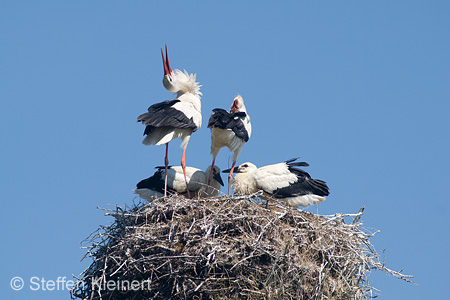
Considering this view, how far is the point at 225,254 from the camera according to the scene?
29.3 feet

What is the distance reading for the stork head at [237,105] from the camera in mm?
12342

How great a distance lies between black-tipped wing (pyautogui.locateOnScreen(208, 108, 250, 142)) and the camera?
11.5m

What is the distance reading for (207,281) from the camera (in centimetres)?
880

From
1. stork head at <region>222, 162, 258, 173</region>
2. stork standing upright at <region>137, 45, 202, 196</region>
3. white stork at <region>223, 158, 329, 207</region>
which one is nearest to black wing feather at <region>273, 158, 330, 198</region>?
white stork at <region>223, 158, 329, 207</region>

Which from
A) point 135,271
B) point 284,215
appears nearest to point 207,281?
point 135,271

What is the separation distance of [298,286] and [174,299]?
158 cm

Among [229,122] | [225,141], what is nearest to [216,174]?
[225,141]

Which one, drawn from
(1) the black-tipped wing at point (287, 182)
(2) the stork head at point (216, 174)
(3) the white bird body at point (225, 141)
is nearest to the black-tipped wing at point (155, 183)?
(2) the stork head at point (216, 174)

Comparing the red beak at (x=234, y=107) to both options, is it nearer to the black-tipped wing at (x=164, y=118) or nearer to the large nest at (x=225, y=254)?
the black-tipped wing at (x=164, y=118)

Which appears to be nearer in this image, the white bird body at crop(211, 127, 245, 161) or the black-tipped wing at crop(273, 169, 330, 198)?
the black-tipped wing at crop(273, 169, 330, 198)

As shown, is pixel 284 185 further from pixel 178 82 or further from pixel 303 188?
pixel 178 82

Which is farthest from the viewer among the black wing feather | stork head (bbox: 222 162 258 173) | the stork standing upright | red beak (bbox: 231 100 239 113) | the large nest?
red beak (bbox: 231 100 239 113)

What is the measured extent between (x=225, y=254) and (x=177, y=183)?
310 centimetres

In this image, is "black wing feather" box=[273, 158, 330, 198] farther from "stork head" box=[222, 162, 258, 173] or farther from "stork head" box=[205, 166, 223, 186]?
"stork head" box=[205, 166, 223, 186]
